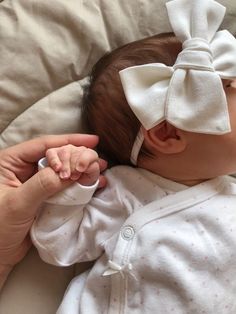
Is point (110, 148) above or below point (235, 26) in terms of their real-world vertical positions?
below

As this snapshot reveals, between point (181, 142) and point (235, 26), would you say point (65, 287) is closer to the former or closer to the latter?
point (181, 142)

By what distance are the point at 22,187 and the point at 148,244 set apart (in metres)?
0.25

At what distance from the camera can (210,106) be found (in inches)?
35.2

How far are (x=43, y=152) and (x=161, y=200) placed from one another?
0.24m

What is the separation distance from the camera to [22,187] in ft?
3.17

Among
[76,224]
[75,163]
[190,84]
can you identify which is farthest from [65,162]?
[190,84]

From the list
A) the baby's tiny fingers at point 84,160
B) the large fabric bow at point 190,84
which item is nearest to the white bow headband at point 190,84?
the large fabric bow at point 190,84

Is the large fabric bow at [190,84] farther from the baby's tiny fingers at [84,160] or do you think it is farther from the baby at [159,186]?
the baby's tiny fingers at [84,160]

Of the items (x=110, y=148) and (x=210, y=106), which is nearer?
(x=210, y=106)

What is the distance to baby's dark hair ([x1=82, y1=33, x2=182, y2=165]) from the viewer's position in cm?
100

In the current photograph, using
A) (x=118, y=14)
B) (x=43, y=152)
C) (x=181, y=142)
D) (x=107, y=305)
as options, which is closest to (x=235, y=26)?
(x=118, y=14)

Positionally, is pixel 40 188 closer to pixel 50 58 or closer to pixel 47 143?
pixel 47 143

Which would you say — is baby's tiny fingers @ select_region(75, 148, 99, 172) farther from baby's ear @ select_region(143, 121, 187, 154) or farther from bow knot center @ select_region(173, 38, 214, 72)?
bow knot center @ select_region(173, 38, 214, 72)

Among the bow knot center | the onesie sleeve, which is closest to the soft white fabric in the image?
the onesie sleeve
